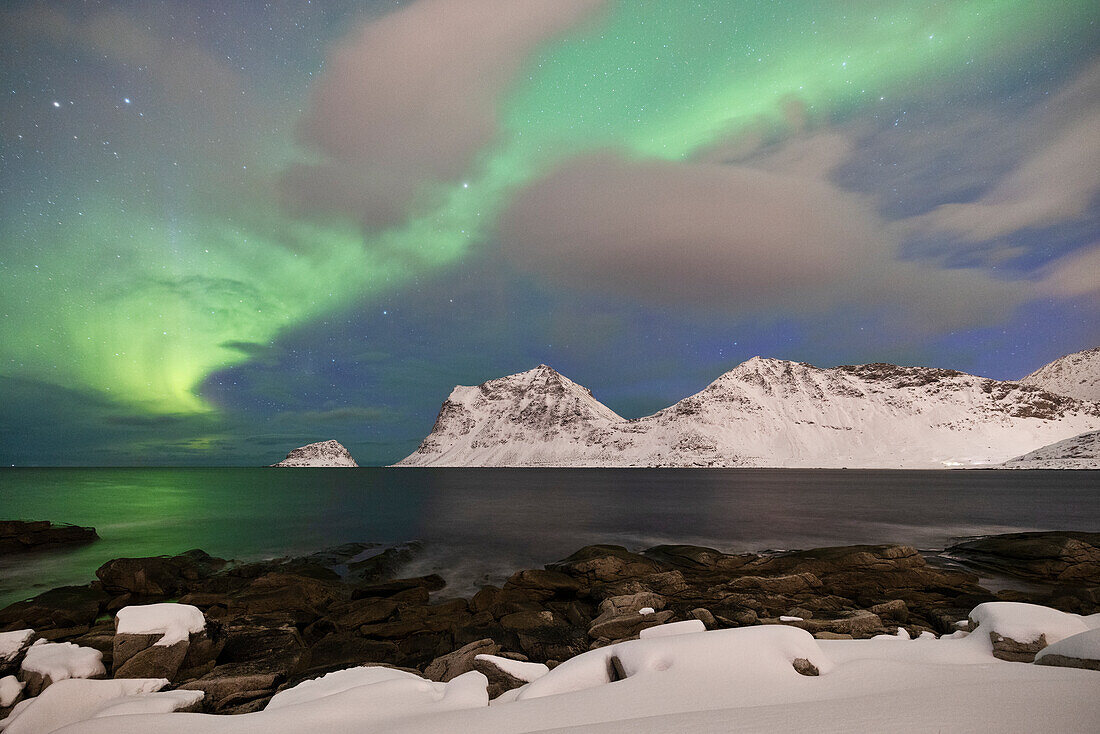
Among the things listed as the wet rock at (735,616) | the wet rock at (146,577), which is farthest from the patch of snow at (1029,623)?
the wet rock at (146,577)

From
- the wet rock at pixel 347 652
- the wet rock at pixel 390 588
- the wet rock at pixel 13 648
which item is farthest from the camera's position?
the wet rock at pixel 390 588

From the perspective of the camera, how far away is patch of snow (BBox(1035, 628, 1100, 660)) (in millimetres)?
6386

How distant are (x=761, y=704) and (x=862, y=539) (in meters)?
42.1

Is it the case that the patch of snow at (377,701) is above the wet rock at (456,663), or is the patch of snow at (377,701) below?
above

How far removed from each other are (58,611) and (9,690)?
12322 mm

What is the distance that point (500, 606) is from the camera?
18281mm

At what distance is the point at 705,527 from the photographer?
4666 centimetres

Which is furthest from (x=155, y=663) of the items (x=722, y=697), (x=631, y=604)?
(x=631, y=604)

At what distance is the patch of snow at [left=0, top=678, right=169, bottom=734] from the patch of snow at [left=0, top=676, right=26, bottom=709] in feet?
5.20

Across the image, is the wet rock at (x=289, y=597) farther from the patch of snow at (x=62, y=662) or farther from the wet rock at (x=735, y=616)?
the wet rock at (x=735, y=616)

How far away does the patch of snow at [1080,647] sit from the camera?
20.9 feet

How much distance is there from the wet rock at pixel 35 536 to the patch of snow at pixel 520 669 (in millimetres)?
46590

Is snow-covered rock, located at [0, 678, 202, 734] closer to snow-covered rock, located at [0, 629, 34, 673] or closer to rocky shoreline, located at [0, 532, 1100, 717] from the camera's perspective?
rocky shoreline, located at [0, 532, 1100, 717]

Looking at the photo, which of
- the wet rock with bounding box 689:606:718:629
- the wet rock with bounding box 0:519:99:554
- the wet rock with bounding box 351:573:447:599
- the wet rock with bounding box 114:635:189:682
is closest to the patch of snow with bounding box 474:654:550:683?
the wet rock with bounding box 689:606:718:629
